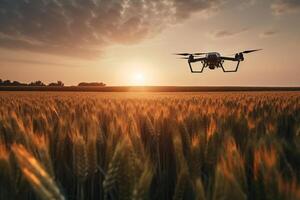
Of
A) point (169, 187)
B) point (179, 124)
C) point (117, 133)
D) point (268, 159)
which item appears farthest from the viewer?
point (179, 124)

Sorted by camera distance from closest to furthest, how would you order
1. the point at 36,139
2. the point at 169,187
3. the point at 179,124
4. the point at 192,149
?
1. the point at 192,149
2. the point at 36,139
3. the point at 169,187
4. the point at 179,124

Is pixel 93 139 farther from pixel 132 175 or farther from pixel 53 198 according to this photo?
pixel 53 198

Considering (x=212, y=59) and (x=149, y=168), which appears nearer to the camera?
(x=149, y=168)

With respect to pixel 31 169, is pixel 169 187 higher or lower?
lower

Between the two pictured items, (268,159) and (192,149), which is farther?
(192,149)

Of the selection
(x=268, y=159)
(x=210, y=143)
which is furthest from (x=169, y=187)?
(x=268, y=159)

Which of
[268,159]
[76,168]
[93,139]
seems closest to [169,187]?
[93,139]

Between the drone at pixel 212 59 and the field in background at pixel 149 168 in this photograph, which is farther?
the drone at pixel 212 59

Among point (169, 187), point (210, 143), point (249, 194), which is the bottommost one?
point (169, 187)

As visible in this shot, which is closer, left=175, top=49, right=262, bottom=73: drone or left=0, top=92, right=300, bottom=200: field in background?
left=0, top=92, right=300, bottom=200: field in background
